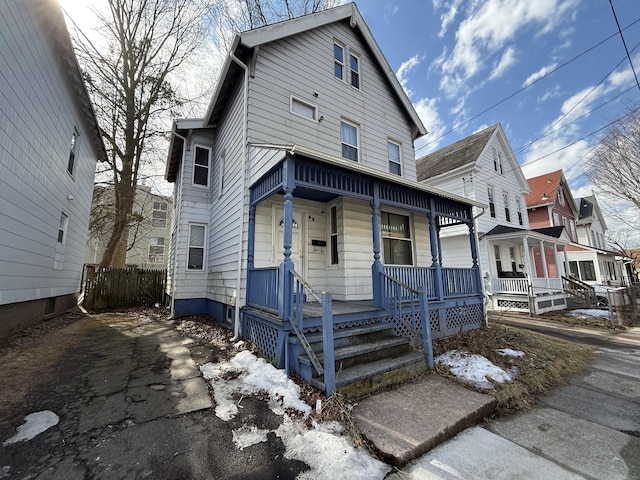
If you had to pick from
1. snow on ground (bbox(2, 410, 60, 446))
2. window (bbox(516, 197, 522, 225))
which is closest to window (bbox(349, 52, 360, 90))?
snow on ground (bbox(2, 410, 60, 446))

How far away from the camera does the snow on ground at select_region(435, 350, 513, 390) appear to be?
14.3 feet

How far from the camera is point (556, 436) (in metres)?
3.09

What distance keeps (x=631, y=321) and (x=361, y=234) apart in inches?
461

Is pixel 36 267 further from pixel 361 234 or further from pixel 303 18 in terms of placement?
A: pixel 303 18

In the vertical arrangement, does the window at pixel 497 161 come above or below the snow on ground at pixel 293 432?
above

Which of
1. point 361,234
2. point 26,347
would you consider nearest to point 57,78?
point 26,347

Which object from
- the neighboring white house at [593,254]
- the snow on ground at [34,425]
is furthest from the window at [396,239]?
the neighboring white house at [593,254]

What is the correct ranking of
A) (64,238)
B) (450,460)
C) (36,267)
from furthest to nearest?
(64,238) < (36,267) < (450,460)

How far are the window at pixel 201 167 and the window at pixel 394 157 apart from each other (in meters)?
6.56

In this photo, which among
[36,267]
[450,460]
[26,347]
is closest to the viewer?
[450,460]

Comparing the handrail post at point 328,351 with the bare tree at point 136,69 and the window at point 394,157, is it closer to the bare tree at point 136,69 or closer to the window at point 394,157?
the window at point 394,157

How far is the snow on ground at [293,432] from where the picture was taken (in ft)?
7.84

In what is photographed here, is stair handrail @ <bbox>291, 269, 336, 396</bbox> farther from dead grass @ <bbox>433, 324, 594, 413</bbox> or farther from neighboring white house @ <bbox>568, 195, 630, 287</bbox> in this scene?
neighboring white house @ <bbox>568, 195, 630, 287</bbox>

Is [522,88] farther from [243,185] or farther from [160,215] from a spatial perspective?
[160,215]
